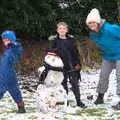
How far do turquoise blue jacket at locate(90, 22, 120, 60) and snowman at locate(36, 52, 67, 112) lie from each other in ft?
2.64

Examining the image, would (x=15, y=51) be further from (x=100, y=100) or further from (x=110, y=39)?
(x=100, y=100)

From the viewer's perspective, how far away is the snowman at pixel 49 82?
7.58m

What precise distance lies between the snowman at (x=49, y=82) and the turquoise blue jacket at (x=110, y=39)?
2.64ft

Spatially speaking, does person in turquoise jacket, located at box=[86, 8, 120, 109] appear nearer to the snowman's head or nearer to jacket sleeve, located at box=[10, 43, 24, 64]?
the snowman's head

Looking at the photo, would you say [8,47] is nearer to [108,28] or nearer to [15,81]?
[15,81]

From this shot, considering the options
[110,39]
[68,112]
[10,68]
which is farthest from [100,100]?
[10,68]

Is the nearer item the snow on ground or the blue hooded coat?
the snow on ground

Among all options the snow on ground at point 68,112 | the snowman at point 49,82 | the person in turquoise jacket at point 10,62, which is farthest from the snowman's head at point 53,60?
the snow on ground at point 68,112

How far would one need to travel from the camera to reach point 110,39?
782cm

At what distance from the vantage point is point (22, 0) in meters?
15.1

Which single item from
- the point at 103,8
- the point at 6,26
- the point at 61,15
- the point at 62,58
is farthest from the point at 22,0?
the point at 62,58

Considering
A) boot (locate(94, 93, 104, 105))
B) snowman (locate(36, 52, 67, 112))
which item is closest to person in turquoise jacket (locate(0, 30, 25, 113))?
snowman (locate(36, 52, 67, 112))

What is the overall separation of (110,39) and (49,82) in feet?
4.00

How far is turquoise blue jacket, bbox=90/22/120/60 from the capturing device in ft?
25.5
